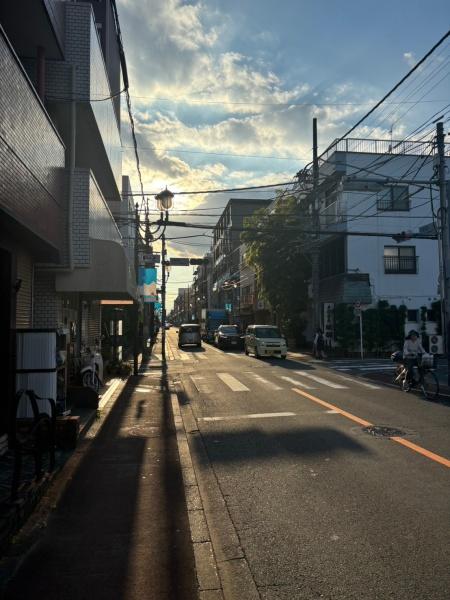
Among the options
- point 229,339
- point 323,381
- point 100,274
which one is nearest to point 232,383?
point 323,381

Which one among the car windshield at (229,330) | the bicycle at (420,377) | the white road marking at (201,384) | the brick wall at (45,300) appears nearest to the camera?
the brick wall at (45,300)

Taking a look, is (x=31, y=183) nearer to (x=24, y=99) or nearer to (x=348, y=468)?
(x=24, y=99)

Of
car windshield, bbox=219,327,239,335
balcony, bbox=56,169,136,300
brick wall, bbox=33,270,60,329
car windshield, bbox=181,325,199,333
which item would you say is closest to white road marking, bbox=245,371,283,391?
balcony, bbox=56,169,136,300

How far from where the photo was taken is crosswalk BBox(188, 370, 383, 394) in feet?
49.9

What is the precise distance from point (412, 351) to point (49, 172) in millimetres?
10453

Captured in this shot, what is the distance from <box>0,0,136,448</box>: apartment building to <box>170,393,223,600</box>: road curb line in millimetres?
3039

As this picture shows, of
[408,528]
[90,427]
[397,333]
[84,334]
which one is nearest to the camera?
[408,528]

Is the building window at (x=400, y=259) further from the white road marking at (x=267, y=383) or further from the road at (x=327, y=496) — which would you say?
the road at (x=327, y=496)

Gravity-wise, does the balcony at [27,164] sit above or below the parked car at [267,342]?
above

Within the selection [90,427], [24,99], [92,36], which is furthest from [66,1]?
[90,427]

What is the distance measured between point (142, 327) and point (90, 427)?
67.4 ft

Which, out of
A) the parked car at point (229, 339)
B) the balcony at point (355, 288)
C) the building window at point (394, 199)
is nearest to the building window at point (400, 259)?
the balcony at point (355, 288)

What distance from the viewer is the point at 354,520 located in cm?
493

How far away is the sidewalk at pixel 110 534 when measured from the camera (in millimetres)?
3768
